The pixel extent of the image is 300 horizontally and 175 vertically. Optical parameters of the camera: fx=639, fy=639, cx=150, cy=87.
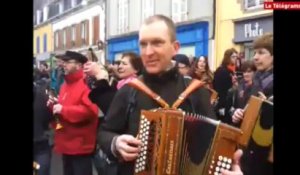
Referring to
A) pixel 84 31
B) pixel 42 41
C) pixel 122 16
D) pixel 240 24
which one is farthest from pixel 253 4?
pixel 42 41

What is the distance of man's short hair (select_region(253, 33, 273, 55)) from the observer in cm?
371

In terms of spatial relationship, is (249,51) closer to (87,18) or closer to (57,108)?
(87,18)

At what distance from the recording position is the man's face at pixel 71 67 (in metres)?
3.71

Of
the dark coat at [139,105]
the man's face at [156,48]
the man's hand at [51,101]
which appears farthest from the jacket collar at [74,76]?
the man's face at [156,48]

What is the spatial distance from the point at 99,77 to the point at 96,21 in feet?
1.12

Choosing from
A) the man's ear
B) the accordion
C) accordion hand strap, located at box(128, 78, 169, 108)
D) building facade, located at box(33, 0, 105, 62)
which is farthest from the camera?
building facade, located at box(33, 0, 105, 62)

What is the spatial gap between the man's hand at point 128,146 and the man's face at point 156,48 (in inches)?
15.7

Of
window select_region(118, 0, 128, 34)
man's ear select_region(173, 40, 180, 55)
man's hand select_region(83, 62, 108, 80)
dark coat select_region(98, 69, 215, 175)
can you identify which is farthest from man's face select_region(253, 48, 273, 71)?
man's hand select_region(83, 62, 108, 80)

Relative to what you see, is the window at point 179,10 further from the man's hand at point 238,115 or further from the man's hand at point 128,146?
the man's hand at point 128,146

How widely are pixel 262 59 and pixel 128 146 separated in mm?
944

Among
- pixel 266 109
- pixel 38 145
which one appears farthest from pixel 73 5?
pixel 266 109

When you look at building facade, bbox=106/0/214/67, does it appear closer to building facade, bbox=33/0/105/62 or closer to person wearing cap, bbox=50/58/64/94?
building facade, bbox=33/0/105/62

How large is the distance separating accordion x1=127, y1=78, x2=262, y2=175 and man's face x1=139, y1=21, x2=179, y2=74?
29 centimetres
